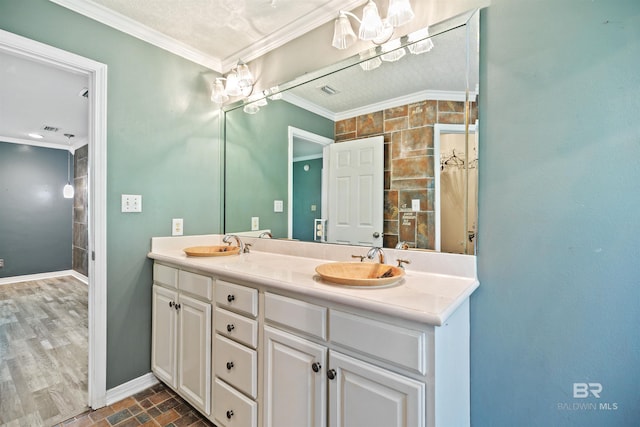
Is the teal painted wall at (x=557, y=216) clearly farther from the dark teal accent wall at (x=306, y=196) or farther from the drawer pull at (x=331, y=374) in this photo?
the dark teal accent wall at (x=306, y=196)

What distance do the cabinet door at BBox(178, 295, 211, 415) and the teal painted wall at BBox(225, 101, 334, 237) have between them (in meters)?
0.70

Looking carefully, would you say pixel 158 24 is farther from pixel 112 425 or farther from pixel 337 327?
pixel 112 425

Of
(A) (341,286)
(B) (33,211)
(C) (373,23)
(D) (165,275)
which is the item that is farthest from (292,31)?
(B) (33,211)

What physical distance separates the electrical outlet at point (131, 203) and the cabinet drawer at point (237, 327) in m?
0.94

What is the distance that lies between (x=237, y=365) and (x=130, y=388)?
40.5 inches

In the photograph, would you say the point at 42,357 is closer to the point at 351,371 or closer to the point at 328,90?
the point at 351,371

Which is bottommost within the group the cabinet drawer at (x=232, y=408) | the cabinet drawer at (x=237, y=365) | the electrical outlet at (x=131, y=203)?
the cabinet drawer at (x=232, y=408)

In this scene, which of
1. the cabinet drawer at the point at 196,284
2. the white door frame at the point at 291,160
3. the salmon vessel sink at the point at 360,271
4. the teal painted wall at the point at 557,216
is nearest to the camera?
the teal painted wall at the point at 557,216

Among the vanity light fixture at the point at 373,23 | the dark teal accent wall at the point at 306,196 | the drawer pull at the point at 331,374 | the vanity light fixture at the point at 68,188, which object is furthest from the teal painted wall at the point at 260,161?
the vanity light fixture at the point at 68,188

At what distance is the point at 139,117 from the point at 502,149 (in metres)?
2.10

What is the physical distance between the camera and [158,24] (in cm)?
182

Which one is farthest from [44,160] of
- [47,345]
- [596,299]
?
[596,299]

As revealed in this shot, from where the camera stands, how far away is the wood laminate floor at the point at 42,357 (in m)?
1.66

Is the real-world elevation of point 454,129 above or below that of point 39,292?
above
